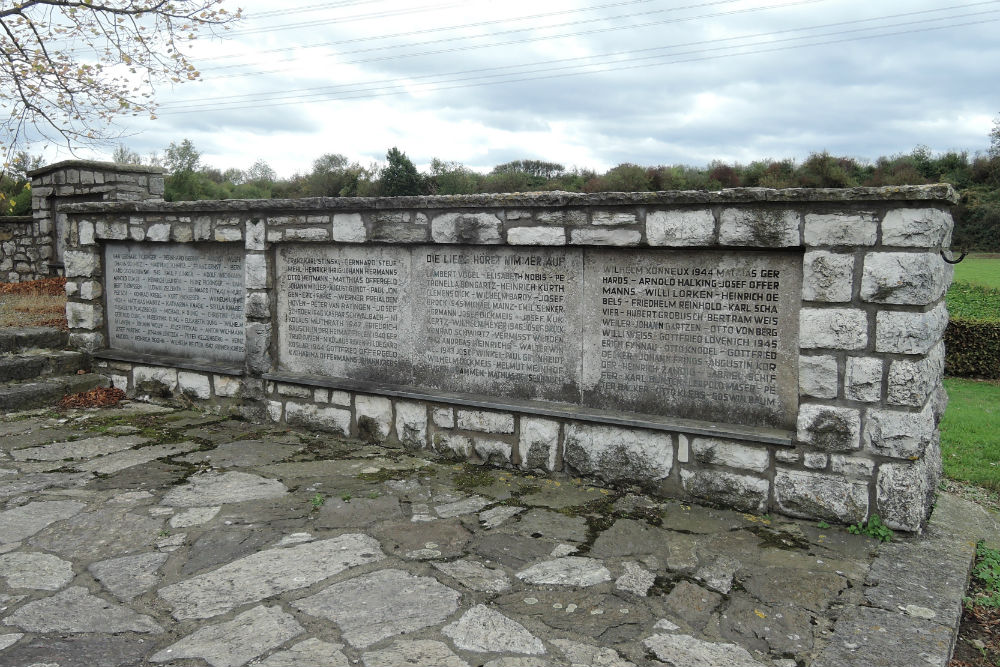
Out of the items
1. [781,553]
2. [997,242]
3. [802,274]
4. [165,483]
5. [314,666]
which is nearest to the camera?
[314,666]

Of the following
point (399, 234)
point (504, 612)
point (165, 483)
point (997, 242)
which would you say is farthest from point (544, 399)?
point (997, 242)

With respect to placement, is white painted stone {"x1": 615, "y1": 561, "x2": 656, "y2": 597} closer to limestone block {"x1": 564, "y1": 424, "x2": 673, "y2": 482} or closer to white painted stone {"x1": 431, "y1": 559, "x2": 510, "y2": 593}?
white painted stone {"x1": 431, "y1": 559, "x2": 510, "y2": 593}

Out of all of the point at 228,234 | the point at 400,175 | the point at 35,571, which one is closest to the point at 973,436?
the point at 228,234

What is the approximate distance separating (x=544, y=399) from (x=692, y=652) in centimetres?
223

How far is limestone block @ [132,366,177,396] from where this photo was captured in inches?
249

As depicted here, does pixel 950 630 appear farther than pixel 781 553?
No

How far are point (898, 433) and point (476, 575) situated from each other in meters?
2.26

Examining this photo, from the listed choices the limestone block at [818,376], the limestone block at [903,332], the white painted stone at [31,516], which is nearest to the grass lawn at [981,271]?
the limestone block at [903,332]

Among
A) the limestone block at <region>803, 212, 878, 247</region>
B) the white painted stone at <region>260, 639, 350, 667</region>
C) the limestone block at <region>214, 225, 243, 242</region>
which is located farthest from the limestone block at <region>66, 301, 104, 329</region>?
the limestone block at <region>803, 212, 878, 247</region>

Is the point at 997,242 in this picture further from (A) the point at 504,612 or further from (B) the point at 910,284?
(A) the point at 504,612

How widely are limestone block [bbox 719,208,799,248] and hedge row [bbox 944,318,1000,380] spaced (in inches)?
290

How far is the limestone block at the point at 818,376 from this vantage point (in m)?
3.80

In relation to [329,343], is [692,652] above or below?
below

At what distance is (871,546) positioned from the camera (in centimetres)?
359
